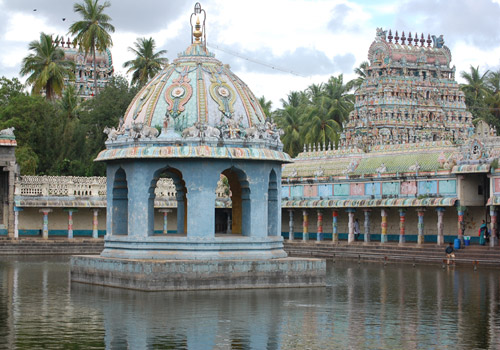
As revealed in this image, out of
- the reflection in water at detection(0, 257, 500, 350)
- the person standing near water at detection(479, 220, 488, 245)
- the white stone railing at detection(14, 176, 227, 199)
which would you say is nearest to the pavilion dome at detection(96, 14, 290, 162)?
the reflection in water at detection(0, 257, 500, 350)

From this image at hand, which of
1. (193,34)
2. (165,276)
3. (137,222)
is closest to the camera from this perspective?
(165,276)

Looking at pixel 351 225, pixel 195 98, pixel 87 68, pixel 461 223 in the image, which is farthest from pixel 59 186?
pixel 87 68

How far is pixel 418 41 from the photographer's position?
73188mm

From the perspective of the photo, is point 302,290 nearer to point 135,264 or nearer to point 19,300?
point 135,264

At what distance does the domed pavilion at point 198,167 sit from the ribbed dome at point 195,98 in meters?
0.03

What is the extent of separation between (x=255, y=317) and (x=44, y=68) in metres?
54.5

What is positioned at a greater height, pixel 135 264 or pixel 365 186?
pixel 365 186

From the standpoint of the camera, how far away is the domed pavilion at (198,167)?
29.4m

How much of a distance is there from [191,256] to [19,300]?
5.52 m

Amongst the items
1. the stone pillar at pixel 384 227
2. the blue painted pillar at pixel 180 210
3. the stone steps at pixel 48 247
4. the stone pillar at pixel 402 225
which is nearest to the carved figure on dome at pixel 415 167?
the stone pillar at pixel 402 225

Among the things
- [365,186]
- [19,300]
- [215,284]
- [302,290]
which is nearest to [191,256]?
[215,284]

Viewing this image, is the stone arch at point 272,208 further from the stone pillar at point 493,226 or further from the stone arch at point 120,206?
the stone pillar at point 493,226

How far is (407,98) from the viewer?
2721 inches

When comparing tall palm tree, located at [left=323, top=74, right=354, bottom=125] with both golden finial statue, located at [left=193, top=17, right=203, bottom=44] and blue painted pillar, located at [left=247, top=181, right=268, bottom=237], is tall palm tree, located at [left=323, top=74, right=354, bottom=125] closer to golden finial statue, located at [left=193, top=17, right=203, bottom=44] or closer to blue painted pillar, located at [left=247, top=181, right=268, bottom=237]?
golden finial statue, located at [left=193, top=17, right=203, bottom=44]
